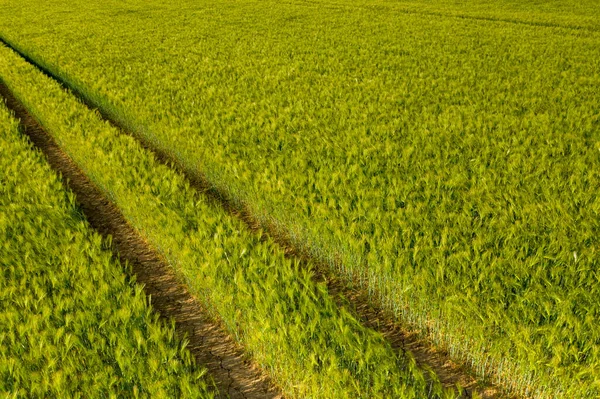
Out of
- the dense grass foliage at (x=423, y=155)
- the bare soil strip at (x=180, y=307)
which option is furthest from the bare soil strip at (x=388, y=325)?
the bare soil strip at (x=180, y=307)

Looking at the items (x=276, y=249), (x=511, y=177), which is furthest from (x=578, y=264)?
(x=276, y=249)

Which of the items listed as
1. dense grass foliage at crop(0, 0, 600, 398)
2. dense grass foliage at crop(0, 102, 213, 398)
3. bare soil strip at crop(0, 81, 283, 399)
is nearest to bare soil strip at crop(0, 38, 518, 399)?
dense grass foliage at crop(0, 0, 600, 398)

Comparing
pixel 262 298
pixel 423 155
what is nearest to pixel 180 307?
pixel 262 298

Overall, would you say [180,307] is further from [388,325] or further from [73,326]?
[388,325]

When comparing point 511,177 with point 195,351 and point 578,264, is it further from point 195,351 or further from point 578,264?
point 195,351

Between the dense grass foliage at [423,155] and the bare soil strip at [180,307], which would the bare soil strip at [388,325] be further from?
the bare soil strip at [180,307]

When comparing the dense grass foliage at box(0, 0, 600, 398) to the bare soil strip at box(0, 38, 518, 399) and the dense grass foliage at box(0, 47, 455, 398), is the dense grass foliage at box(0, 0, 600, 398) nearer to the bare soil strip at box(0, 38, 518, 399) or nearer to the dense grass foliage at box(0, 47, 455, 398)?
the bare soil strip at box(0, 38, 518, 399)

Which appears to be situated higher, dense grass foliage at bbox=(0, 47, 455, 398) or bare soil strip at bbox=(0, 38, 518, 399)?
dense grass foliage at bbox=(0, 47, 455, 398)
